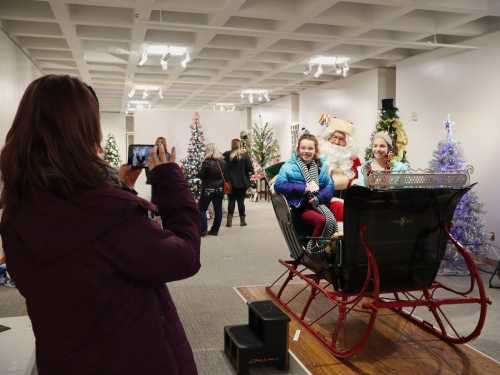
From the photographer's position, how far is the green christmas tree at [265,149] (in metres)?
14.8

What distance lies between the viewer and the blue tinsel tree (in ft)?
19.1

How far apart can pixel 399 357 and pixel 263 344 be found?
3.25ft

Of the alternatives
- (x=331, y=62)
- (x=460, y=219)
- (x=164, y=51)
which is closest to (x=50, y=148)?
(x=460, y=219)

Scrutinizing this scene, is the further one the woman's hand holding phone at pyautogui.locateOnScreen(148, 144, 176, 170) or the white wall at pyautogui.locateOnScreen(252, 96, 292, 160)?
the white wall at pyautogui.locateOnScreen(252, 96, 292, 160)

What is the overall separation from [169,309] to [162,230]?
0.20 m

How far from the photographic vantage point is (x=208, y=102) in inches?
614

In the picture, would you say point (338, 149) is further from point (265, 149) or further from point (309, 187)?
point (265, 149)

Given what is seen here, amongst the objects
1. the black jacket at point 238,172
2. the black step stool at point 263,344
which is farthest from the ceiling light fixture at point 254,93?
the black step stool at point 263,344

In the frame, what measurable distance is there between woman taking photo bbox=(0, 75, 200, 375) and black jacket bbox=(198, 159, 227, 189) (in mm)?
7168

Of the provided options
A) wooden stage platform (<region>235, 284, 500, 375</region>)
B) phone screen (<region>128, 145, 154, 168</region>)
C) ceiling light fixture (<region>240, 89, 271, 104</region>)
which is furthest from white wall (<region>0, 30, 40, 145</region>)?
ceiling light fixture (<region>240, 89, 271, 104</region>)

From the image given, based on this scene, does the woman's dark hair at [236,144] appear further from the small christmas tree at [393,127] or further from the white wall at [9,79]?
the small christmas tree at [393,127]

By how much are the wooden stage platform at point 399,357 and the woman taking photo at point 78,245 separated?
93.8 inches

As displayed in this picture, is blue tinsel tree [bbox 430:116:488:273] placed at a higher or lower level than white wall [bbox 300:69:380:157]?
lower

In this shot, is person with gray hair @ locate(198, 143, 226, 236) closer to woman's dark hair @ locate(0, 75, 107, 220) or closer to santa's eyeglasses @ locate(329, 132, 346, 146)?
santa's eyeglasses @ locate(329, 132, 346, 146)
